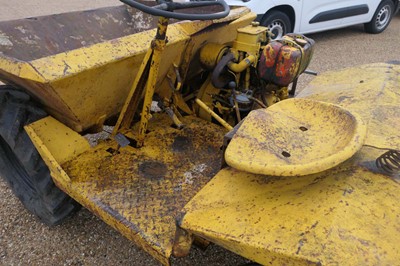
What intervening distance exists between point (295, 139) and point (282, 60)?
2.85 feet

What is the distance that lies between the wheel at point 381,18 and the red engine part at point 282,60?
18.1ft

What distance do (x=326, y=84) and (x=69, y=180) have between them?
176 centimetres

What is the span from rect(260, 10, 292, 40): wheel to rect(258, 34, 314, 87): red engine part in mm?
3221

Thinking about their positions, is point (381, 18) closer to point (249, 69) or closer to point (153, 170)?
point (249, 69)

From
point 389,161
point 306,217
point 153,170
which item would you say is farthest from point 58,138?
Answer: point 389,161

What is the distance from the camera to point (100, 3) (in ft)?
28.6

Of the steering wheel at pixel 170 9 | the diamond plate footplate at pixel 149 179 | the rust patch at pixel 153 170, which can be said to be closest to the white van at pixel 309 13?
the diamond plate footplate at pixel 149 179

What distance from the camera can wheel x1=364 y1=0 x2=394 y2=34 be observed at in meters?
7.09

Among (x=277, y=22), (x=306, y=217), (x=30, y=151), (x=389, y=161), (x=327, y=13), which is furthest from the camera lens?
(x=327, y=13)

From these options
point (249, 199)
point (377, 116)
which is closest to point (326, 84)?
point (377, 116)

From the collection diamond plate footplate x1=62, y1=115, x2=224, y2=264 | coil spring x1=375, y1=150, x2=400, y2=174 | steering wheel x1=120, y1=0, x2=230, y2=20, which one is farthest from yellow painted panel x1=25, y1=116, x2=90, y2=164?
coil spring x1=375, y1=150, x2=400, y2=174

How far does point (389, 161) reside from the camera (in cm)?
165

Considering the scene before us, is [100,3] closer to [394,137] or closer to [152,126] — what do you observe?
[152,126]

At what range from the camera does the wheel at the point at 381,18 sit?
279 inches
